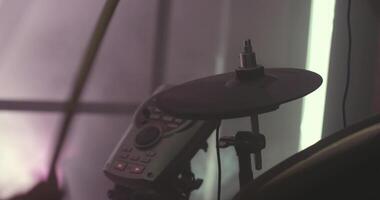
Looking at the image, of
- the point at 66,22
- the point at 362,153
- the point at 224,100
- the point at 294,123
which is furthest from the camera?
the point at 294,123

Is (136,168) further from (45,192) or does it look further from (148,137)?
(45,192)

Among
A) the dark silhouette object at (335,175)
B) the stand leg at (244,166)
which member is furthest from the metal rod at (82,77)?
the dark silhouette object at (335,175)

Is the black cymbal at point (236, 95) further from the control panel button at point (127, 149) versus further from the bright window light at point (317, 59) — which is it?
the bright window light at point (317, 59)

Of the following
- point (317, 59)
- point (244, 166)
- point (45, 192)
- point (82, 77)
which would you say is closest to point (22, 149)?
point (45, 192)

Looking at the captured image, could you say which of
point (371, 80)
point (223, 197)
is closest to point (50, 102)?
point (223, 197)

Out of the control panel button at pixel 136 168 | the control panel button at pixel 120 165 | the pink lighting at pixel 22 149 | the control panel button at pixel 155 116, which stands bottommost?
the pink lighting at pixel 22 149

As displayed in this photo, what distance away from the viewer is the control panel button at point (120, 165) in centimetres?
101

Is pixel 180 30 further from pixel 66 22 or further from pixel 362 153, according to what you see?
pixel 362 153

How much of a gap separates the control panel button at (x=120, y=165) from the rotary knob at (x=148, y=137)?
0.14 feet

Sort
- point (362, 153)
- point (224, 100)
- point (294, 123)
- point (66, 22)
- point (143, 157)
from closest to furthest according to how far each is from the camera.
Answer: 1. point (362, 153)
2. point (224, 100)
3. point (143, 157)
4. point (66, 22)
5. point (294, 123)

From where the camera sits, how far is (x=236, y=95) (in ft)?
2.62

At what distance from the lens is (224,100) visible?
78 centimetres

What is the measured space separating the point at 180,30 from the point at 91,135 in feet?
1.11

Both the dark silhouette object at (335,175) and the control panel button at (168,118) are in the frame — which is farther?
the control panel button at (168,118)
